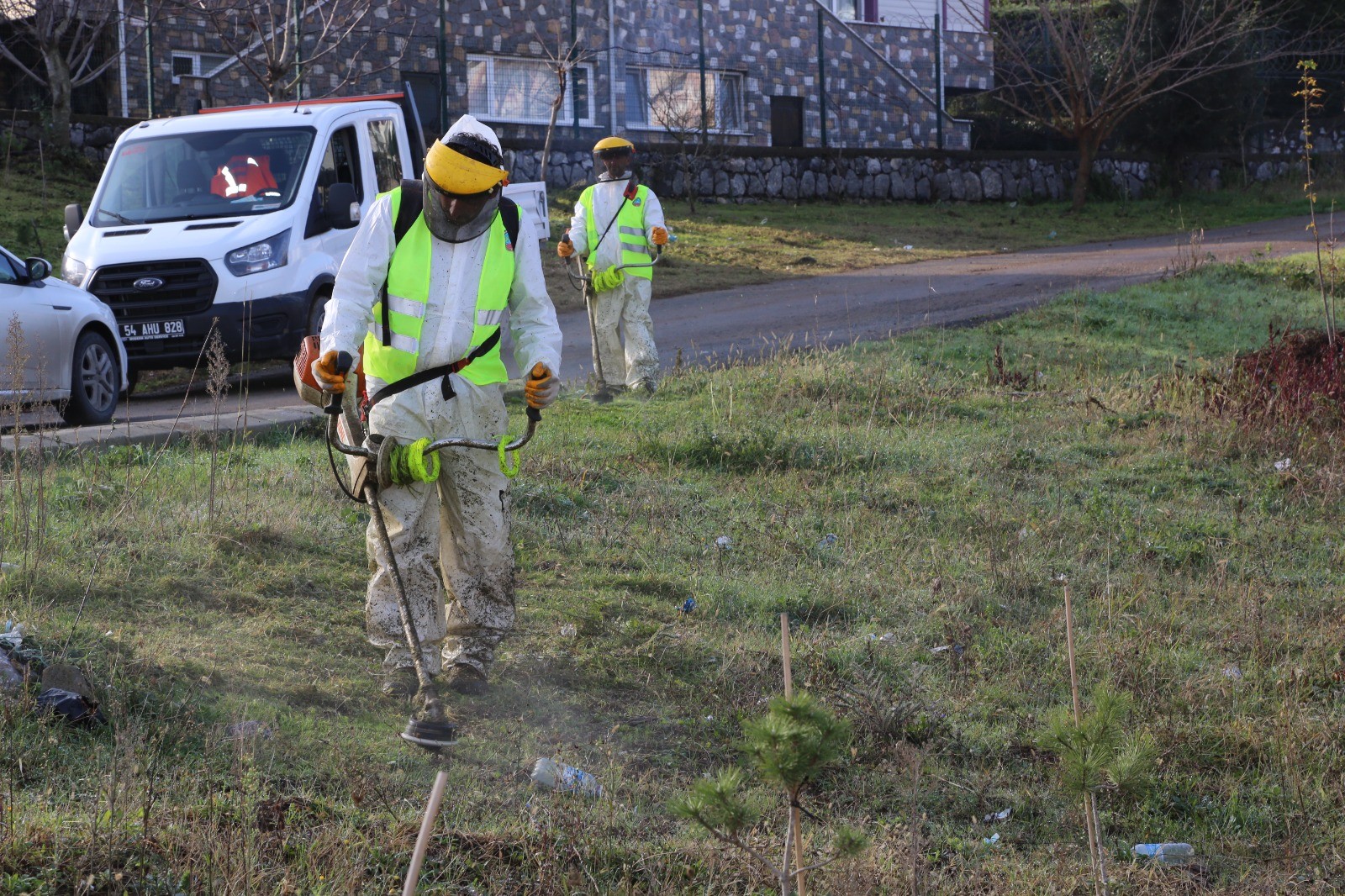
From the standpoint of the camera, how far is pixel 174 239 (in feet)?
36.8

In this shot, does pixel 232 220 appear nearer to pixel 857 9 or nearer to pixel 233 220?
pixel 233 220

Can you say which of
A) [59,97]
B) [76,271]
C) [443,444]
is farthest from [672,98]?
[443,444]

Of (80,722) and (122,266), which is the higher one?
(122,266)

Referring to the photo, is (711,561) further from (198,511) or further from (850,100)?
(850,100)

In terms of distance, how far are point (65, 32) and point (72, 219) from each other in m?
10.4

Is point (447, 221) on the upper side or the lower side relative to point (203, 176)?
lower

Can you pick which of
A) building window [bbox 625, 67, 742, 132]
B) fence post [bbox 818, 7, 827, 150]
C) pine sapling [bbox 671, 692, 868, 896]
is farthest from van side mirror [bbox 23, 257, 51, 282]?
fence post [bbox 818, 7, 827, 150]

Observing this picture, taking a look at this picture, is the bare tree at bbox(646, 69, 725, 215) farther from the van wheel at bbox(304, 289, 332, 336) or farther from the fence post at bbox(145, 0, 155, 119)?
the van wheel at bbox(304, 289, 332, 336)

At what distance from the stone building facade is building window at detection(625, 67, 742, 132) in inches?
1.3

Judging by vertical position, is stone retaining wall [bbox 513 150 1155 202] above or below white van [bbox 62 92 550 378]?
above

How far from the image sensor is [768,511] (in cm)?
760

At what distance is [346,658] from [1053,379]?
719cm

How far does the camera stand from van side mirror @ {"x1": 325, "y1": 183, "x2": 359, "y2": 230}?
1141cm

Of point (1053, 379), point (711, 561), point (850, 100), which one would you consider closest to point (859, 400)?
point (1053, 379)
